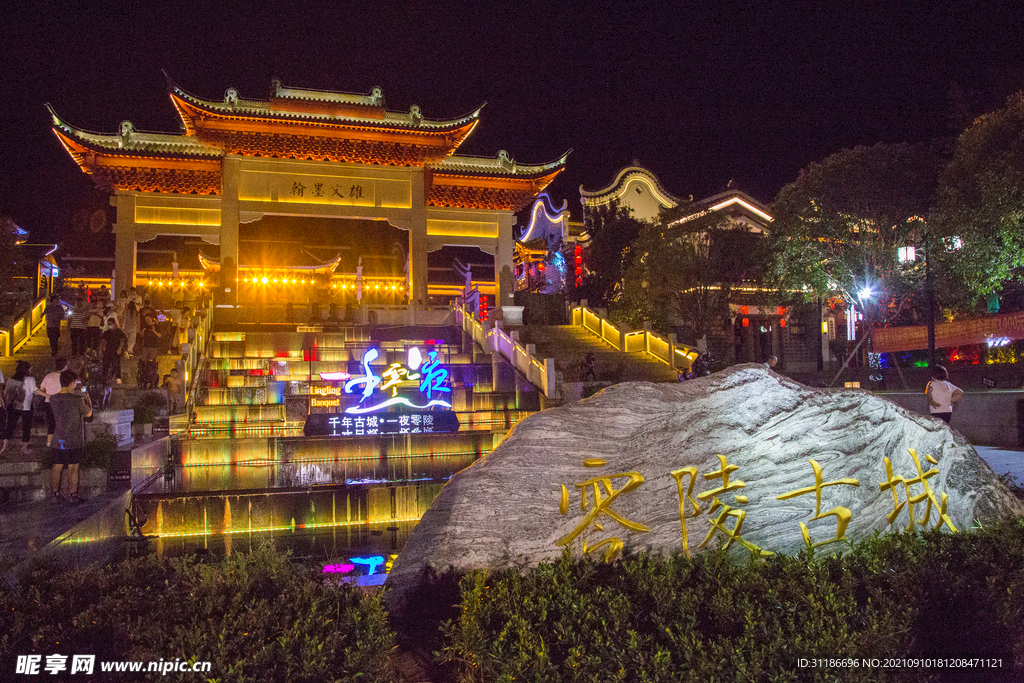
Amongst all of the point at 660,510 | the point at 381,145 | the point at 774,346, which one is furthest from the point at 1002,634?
the point at 774,346

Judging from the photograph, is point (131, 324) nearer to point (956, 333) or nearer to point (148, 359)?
point (148, 359)

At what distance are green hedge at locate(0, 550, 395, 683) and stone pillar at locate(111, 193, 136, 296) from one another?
2627 centimetres

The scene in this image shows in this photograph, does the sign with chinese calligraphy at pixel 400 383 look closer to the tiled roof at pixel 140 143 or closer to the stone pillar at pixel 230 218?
the stone pillar at pixel 230 218

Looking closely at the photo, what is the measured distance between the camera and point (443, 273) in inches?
1410

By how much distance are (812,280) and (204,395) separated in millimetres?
16929

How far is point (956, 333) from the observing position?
62.9 ft

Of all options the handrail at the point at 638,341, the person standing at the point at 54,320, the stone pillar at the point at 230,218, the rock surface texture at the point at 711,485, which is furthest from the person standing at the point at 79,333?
the rock surface texture at the point at 711,485

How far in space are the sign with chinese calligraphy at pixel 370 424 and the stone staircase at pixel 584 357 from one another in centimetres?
578

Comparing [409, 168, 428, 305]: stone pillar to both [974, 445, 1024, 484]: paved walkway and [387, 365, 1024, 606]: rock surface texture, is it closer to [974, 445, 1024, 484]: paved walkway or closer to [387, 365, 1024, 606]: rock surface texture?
[974, 445, 1024, 484]: paved walkway

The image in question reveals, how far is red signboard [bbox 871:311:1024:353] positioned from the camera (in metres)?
17.4

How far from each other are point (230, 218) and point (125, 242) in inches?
156

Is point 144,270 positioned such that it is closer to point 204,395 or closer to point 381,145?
point 381,145

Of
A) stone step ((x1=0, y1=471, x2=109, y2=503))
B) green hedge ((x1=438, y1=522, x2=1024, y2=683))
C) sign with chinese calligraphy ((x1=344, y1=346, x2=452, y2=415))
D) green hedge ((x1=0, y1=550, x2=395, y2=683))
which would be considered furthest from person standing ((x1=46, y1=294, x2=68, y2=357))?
green hedge ((x1=438, y1=522, x2=1024, y2=683))

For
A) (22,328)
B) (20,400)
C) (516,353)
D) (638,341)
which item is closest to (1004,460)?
(516,353)
